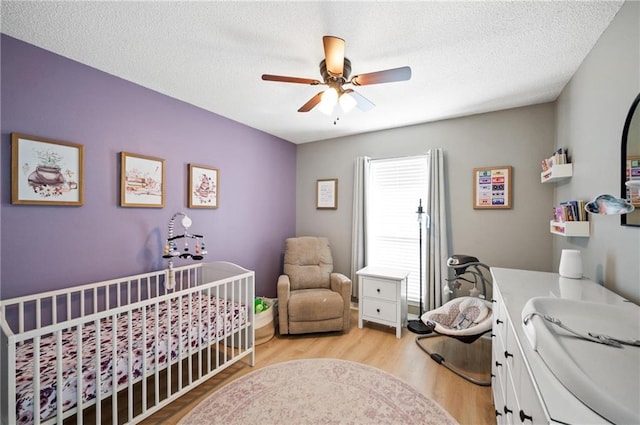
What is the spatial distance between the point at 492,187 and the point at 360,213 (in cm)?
151

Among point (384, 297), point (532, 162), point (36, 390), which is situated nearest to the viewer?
point (36, 390)

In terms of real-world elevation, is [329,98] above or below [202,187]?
above

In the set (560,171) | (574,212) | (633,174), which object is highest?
A: (560,171)

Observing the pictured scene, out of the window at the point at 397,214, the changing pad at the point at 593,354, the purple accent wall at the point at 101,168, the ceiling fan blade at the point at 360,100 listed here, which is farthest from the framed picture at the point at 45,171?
the window at the point at 397,214

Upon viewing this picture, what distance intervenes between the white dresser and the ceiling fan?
1398mm

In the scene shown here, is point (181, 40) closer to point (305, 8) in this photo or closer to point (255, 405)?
point (305, 8)

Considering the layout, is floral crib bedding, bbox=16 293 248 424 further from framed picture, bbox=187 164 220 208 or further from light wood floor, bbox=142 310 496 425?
framed picture, bbox=187 164 220 208

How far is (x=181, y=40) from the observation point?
5.49 feet

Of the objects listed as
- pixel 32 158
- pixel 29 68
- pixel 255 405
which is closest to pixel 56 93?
pixel 29 68

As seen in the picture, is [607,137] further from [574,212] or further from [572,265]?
[572,265]

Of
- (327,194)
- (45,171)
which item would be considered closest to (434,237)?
(327,194)

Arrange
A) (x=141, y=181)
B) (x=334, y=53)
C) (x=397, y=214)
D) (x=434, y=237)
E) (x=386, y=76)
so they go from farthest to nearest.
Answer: (x=397, y=214) < (x=434, y=237) < (x=141, y=181) < (x=386, y=76) < (x=334, y=53)

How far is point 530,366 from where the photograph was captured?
77cm

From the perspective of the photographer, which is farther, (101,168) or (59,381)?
(101,168)
